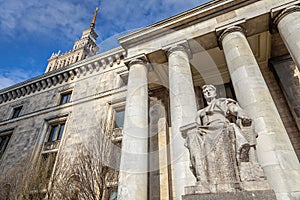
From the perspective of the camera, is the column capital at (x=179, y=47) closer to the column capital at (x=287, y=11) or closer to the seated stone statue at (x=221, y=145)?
the column capital at (x=287, y=11)

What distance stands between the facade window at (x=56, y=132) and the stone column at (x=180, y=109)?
1279cm

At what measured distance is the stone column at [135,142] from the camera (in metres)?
7.23

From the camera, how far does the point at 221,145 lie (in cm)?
359

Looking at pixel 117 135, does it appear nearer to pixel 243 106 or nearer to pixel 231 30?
pixel 243 106

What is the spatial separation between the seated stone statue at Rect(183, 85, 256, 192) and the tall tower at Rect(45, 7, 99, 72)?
5560 centimetres

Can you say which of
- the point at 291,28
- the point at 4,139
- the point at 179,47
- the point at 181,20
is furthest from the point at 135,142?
the point at 4,139

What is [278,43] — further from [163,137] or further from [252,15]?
[163,137]

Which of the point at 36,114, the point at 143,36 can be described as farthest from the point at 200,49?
the point at 36,114

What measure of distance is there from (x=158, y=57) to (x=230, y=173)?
8.87 metres

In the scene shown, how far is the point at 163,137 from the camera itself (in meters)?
12.3

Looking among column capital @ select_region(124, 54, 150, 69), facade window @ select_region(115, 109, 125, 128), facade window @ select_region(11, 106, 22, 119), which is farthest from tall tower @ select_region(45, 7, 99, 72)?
column capital @ select_region(124, 54, 150, 69)

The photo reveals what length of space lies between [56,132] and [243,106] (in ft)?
53.5

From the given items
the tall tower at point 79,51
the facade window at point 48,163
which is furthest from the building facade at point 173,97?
the tall tower at point 79,51

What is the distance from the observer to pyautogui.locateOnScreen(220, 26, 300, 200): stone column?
17.6 ft
